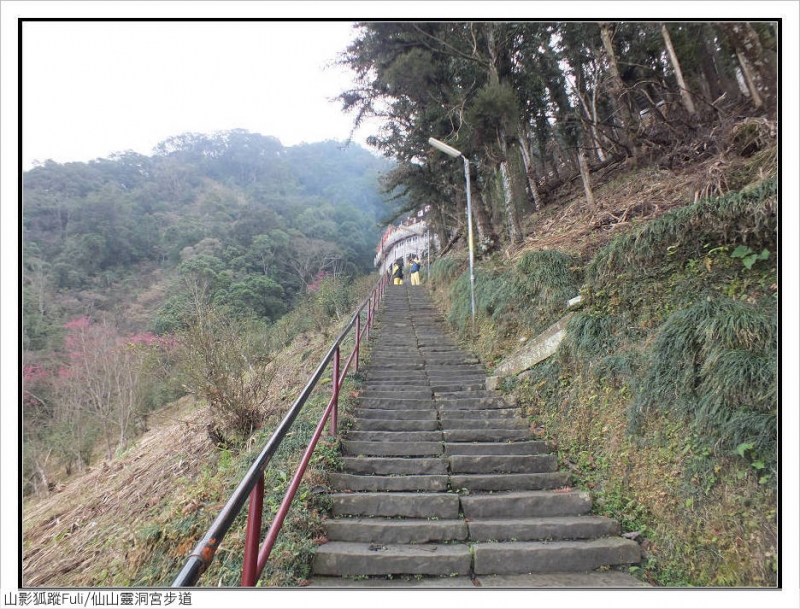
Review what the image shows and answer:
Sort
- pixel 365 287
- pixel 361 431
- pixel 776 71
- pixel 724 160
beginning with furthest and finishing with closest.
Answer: pixel 365 287, pixel 724 160, pixel 361 431, pixel 776 71

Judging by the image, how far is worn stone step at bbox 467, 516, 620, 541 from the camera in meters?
2.59

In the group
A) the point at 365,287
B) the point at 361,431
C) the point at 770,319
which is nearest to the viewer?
the point at 770,319

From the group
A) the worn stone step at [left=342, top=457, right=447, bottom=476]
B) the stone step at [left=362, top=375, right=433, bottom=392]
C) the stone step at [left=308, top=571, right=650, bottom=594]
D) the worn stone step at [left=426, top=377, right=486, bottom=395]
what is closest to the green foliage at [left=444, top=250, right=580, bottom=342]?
the worn stone step at [left=426, top=377, right=486, bottom=395]

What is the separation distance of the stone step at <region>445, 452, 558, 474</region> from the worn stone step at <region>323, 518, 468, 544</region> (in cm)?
76

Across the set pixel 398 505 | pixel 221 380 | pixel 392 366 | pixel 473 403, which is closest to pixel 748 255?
pixel 473 403

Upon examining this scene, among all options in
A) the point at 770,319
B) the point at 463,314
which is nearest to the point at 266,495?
the point at 770,319

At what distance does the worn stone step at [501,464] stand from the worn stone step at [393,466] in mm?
143

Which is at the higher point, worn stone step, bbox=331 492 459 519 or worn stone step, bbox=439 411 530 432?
worn stone step, bbox=439 411 530 432

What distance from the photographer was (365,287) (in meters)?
15.0

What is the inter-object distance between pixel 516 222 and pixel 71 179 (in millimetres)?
42795

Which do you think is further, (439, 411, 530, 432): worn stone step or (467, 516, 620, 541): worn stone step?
(439, 411, 530, 432): worn stone step

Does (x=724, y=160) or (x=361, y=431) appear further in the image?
(x=724, y=160)

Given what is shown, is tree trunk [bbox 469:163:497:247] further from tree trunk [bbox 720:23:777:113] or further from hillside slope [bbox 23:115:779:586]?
tree trunk [bbox 720:23:777:113]

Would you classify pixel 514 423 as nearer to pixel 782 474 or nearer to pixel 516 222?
pixel 782 474
